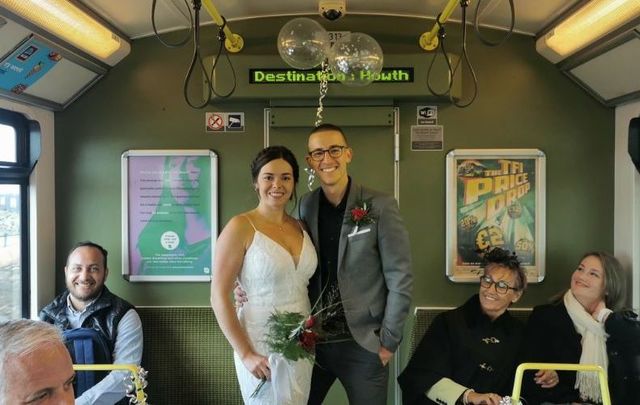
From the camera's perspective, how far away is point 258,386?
6.78 ft

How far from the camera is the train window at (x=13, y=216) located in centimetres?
279

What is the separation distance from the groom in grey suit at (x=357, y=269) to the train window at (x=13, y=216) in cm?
183

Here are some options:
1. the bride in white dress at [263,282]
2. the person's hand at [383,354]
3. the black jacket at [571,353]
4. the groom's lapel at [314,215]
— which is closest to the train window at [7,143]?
the bride in white dress at [263,282]

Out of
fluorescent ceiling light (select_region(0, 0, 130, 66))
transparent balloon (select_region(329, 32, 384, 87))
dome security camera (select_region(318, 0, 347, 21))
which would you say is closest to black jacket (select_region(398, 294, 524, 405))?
transparent balloon (select_region(329, 32, 384, 87))

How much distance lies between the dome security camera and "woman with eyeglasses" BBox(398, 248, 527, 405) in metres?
1.70

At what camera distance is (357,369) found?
2.31 m

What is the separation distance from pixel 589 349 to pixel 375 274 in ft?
4.43

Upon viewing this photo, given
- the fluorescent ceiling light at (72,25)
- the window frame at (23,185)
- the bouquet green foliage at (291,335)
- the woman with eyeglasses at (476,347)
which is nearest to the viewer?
the bouquet green foliage at (291,335)

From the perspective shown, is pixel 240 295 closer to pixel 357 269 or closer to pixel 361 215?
pixel 357 269

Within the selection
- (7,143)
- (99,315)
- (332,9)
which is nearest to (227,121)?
(332,9)

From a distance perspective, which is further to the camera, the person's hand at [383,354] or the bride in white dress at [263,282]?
the person's hand at [383,354]

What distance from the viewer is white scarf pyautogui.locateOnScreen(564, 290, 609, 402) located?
2561 mm

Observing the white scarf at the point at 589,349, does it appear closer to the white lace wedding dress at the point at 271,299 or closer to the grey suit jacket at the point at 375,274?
the grey suit jacket at the point at 375,274

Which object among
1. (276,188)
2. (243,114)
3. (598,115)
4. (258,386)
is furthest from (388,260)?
(598,115)
